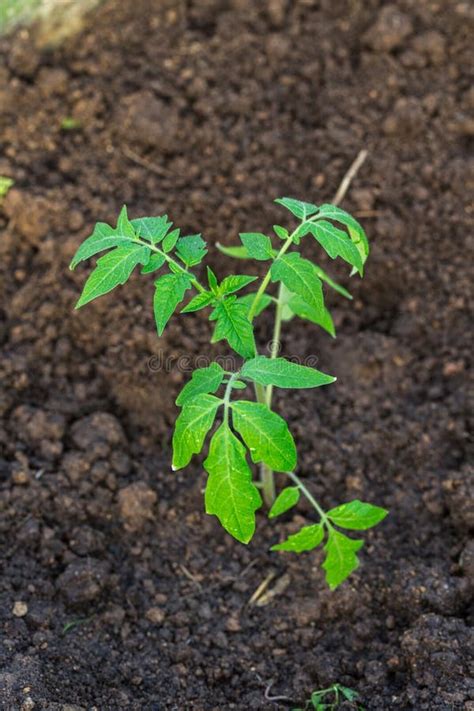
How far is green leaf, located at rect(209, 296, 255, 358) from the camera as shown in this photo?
2322 mm

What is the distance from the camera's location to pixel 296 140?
3.84 meters

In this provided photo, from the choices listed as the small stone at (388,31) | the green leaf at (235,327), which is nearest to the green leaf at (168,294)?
the green leaf at (235,327)

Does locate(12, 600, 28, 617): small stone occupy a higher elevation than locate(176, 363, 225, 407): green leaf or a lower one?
lower

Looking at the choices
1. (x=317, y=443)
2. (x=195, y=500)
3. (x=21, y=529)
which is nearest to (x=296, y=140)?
(x=317, y=443)

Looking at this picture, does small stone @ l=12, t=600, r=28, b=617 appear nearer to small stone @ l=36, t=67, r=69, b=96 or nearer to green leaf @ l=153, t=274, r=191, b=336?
green leaf @ l=153, t=274, r=191, b=336

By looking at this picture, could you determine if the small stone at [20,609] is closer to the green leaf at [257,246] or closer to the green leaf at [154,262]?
the green leaf at [154,262]

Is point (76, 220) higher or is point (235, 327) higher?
point (235, 327)

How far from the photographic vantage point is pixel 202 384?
231 centimetres

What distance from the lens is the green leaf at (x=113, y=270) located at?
2.29 m

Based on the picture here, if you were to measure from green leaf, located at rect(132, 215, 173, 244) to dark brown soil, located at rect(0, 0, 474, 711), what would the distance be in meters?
0.96

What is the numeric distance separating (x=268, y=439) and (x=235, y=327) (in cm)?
33

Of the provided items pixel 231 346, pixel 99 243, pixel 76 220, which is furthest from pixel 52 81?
pixel 231 346

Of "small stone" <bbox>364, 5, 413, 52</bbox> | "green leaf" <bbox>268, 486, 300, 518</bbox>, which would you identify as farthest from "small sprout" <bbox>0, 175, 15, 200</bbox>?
"green leaf" <bbox>268, 486, 300, 518</bbox>

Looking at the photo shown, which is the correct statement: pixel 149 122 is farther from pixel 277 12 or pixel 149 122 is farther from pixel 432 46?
pixel 432 46
